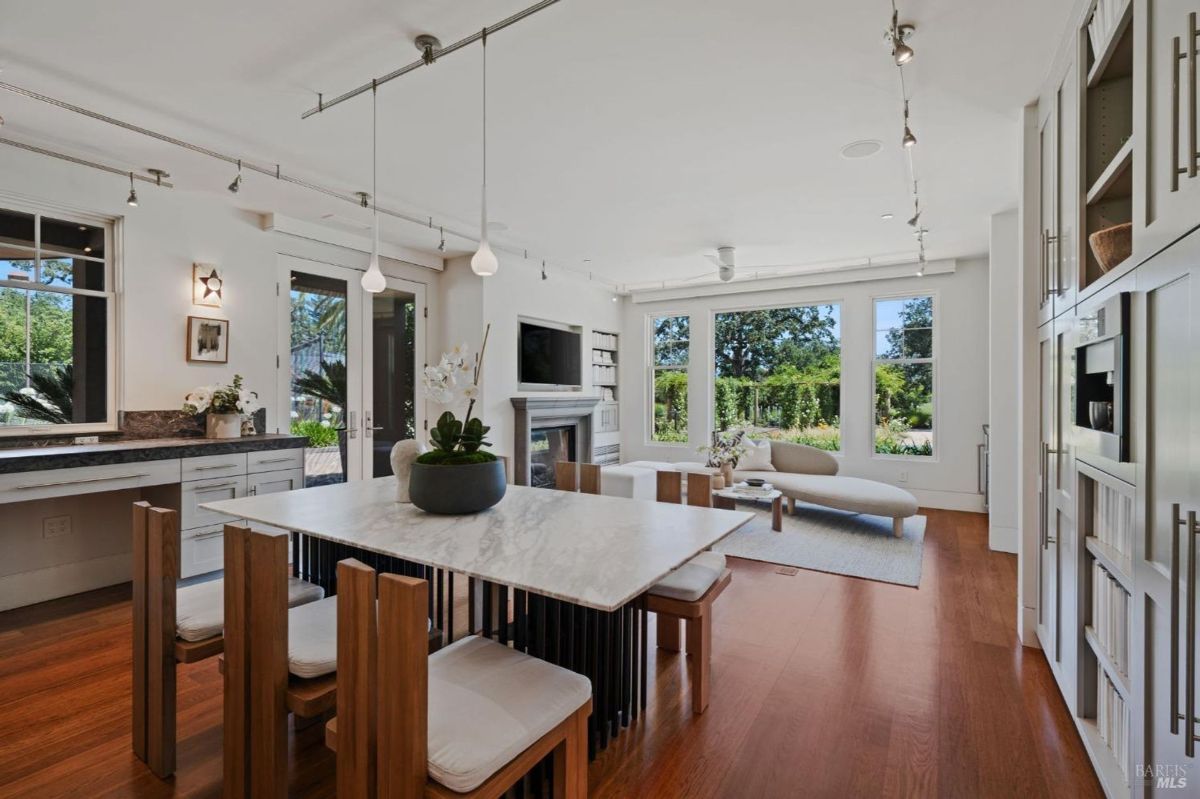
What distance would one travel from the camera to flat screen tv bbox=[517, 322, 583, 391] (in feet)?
19.8

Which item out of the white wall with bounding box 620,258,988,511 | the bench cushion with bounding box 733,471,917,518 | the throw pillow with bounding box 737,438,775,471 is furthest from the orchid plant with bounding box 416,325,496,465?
the white wall with bounding box 620,258,988,511

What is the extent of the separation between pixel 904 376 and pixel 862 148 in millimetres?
3782

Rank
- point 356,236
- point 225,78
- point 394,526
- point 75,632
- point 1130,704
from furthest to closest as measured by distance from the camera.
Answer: point 356,236 < point 75,632 < point 225,78 < point 394,526 < point 1130,704

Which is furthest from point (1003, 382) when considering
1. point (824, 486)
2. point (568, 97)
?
point (568, 97)

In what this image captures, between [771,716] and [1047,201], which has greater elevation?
[1047,201]

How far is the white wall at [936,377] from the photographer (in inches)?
229

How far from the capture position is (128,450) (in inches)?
121

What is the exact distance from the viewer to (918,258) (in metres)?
5.84

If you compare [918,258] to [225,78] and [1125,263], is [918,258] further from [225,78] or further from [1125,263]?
[225,78]

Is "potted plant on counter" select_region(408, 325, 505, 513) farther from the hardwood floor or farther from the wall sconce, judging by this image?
the wall sconce

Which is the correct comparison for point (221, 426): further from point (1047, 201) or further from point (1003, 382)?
point (1003, 382)

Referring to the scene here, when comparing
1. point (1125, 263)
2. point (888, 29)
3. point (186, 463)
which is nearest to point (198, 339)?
point (186, 463)

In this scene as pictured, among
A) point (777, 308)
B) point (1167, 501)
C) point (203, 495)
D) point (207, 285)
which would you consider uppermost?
point (777, 308)

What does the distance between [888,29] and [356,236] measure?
4171mm
